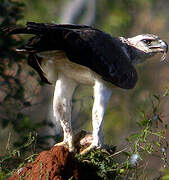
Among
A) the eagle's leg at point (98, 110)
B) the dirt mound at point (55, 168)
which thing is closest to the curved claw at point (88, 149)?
the eagle's leg at point (98, 110)

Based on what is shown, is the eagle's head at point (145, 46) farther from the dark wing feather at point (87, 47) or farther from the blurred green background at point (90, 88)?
the blurred green background at point (90, 88)

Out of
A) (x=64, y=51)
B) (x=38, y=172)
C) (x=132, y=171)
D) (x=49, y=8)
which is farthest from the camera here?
(x=49, y=8)

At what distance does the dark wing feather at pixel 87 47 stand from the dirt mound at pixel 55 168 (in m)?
0.85

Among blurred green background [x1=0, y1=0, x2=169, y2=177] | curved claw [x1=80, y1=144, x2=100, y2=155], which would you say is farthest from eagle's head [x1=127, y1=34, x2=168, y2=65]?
blurred green background [x1=0, y1=0, x2=169, y2=177]

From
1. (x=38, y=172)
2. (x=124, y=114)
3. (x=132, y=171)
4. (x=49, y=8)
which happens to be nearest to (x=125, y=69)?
(x=132, y=171)

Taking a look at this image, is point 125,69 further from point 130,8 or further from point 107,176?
point 130,8

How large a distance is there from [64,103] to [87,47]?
27.0 inches

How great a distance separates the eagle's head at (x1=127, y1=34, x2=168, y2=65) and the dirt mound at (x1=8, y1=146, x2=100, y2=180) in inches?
57.4

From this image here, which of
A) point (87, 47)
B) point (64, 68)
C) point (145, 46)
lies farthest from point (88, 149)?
point (145, 46)

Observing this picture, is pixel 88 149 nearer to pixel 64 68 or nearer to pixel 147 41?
pixel 64 68

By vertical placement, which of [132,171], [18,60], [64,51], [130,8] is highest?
[64,51]

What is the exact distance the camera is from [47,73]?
436cm

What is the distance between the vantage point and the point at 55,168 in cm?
370

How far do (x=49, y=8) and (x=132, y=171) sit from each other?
10.9 m
